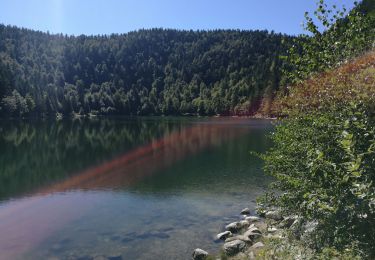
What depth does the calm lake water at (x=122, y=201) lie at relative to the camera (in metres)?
25.9

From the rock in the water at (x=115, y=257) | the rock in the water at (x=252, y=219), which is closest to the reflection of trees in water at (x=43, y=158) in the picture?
the rock in the water at (x=115, y=257)

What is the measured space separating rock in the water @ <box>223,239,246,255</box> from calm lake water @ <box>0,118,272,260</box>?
1.26 metres

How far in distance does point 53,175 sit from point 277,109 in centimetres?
3893

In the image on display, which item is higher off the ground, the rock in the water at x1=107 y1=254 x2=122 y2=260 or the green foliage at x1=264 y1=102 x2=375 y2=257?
the green foliage at x1=264 y1=102 x2=375 y2=257

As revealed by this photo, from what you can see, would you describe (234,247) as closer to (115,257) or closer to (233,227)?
(233,227)

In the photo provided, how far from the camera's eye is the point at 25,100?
192500mm

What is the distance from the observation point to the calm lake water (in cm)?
2594

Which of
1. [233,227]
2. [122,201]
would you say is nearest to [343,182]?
[233,227]

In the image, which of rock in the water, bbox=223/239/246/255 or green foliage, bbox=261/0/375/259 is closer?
green foliage, bbox=261/0/375/259

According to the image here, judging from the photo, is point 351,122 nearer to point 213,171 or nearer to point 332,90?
point 332,90

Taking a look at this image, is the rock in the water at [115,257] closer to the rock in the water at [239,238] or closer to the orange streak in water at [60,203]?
the orange streak in water at [60,203]

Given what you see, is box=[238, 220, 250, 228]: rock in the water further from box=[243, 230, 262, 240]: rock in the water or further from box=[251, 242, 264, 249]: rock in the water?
box=[251, 242, 264, 249]: rock in the water

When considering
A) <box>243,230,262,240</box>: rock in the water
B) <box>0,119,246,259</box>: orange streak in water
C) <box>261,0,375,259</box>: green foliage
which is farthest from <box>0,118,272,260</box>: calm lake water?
<box>261,0,375,259</box>: green foliage

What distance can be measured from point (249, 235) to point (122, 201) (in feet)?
54.3
